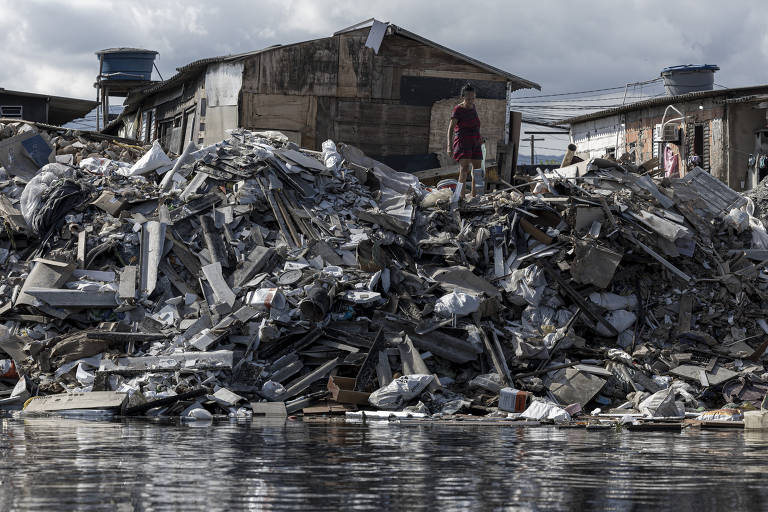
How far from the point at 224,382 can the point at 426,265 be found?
3.66m

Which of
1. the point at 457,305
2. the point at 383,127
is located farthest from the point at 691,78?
the point at 457,305

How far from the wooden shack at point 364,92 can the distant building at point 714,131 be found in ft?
21.9

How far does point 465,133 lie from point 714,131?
17.5 metres

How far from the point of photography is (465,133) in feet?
53.3

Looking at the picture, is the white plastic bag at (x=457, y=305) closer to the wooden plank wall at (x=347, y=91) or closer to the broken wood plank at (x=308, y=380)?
the broken wood plank at (x=308, y=380)

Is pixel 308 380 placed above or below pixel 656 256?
below

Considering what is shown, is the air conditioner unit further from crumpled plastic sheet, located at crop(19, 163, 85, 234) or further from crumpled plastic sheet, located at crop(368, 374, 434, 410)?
crumpled plastic sheet, located at crop(368, 374, 434, 410)

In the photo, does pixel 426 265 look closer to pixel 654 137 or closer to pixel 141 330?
pixel 141 330

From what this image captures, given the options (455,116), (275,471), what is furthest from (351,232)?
(275,471)

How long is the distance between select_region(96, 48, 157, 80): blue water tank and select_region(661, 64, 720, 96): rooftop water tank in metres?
18.4

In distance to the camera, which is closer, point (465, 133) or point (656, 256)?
point (656, 256)

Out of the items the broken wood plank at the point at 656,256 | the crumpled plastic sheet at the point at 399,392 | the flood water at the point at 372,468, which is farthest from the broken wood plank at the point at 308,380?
the broken wood plank at the point at 656,256

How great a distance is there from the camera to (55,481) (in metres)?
6.30

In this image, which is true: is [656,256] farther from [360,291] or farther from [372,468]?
[372,468]
